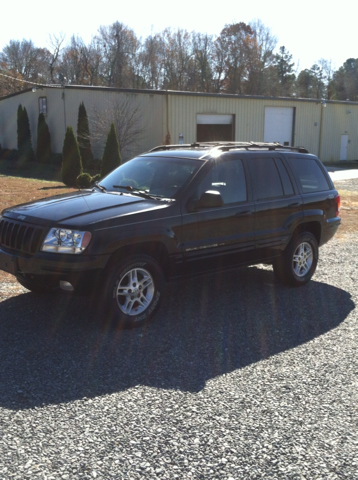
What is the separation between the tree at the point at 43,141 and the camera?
3547 cm

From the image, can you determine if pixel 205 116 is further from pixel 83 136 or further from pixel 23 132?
pixel 23 132

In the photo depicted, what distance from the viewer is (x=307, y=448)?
11.1 feet

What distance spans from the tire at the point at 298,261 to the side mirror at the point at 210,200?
1.73 meters

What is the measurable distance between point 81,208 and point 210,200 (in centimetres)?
141

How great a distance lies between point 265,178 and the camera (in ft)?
22.9

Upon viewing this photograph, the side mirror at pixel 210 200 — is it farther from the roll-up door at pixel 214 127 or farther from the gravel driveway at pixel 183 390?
the roll-up door at pixel 214 127

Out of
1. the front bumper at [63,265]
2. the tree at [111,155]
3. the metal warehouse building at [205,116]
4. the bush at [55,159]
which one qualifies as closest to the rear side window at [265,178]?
the front bumper at [63,265]

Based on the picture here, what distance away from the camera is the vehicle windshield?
20.3ft

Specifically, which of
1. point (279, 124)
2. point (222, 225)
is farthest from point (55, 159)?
point (222, 225)

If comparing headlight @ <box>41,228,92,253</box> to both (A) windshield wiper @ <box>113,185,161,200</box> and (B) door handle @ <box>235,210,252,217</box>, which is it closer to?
(A) windshield wiper @ <box>113,185,161,200</box>

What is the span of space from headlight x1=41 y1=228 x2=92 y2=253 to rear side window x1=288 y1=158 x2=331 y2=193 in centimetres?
345

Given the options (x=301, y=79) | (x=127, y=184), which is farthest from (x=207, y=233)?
(x=301, y=79)

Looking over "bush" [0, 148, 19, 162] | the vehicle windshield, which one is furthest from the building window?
the vehicle windshield

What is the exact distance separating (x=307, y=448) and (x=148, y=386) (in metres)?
1.40
